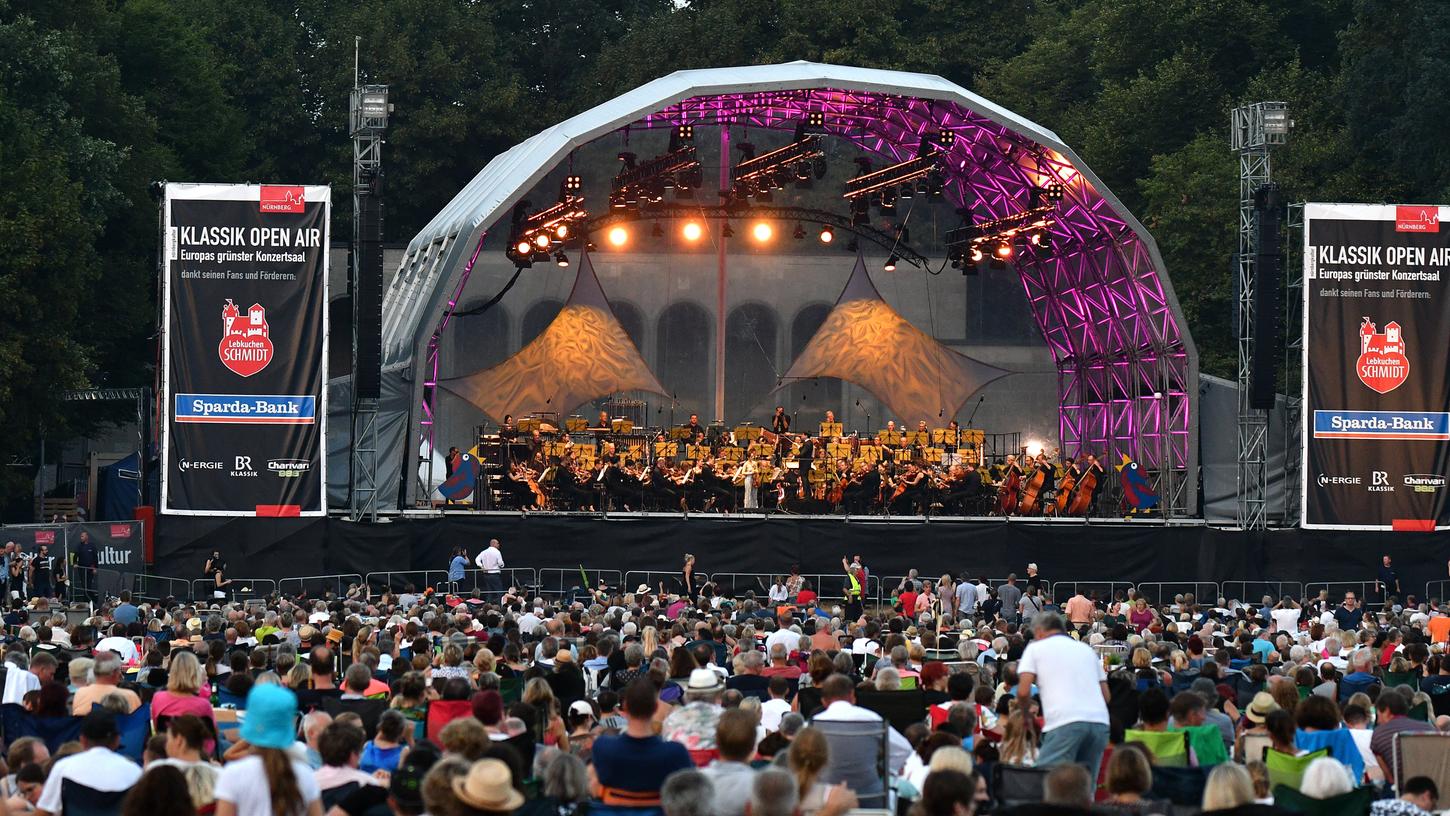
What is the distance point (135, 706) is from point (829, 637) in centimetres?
643

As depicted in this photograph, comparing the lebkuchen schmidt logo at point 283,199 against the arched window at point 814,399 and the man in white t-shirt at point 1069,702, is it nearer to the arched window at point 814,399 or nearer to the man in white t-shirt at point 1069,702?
the arched window at point 814,399

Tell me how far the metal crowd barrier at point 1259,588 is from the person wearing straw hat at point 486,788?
75.9ft

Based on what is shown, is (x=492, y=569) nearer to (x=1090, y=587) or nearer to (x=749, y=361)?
(x=1090, y=587)

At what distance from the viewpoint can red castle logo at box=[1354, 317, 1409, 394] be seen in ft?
93.8

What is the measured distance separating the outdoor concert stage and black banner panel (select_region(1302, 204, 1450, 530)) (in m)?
0.60

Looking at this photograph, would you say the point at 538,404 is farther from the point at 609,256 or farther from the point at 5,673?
the point at 5,673

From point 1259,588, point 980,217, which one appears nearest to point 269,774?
point 1259,588

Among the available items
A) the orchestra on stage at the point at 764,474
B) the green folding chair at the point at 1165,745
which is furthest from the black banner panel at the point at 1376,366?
the green folding chair at the point at 1165,745

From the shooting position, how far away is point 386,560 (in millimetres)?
28328

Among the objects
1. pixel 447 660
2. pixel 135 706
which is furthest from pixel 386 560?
pixel 135 706

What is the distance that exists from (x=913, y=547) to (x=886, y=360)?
577cm

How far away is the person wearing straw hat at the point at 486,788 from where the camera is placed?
6801mm

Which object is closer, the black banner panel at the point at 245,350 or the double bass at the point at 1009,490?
the black banner panel at the point at 245,350

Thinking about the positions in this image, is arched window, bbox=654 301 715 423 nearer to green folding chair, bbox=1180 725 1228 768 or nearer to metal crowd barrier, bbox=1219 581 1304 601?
metal crowd barrier, bbox=1219 581 1304 601
